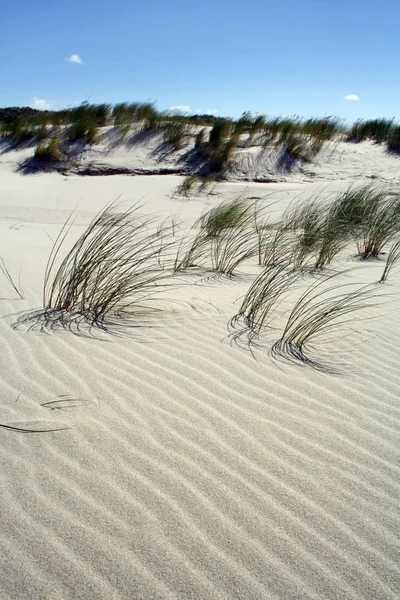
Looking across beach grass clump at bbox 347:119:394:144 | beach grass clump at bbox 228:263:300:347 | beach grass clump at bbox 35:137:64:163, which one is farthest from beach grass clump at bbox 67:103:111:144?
beach grass clump at bbox 228:263:300:347

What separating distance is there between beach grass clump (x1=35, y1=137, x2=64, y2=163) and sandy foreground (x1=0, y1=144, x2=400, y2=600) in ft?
30.5

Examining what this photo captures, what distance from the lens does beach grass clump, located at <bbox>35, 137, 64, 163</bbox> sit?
11.5 metres

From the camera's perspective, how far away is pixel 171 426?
83.3 inches

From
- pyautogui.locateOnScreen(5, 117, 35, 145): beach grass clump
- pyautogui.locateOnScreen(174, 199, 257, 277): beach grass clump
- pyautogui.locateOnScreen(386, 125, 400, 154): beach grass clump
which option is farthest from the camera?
pyautogui.locateOnScreen(5, 117, 35, 145): beach grass clump

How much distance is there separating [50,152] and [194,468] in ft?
36.5

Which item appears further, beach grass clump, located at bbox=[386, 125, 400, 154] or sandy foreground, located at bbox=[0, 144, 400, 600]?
beach grass clump, located at bbox=[386, 125, 400, 154]

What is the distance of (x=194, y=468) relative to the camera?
188 cm

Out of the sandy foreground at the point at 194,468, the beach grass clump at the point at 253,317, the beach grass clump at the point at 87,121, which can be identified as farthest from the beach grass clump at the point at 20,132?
the beach grass clump at the point at 253,317

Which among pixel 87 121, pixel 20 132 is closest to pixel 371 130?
pixel 87 121

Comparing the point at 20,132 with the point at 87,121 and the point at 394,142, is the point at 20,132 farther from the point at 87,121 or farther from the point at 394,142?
the point at 394,142

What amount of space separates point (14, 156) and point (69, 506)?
12.0 meters

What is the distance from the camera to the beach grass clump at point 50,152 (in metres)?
11.5

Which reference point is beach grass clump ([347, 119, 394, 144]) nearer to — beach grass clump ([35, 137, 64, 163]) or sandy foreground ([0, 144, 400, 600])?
beach grass clump ([35, 137, 64, 163])

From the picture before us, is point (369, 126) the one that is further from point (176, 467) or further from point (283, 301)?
point (176, 467)
